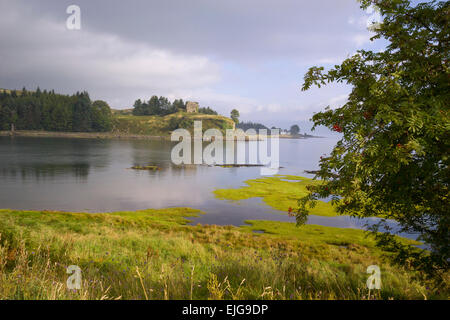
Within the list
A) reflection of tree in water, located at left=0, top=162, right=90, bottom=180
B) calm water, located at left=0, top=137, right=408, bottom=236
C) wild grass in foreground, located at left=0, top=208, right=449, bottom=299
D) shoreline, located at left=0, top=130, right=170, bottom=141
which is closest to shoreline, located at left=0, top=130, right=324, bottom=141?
shoreline, located at left=0, top=130, right=170, bottom=141

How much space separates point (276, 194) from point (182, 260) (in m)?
35.3

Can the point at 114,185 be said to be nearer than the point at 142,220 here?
No

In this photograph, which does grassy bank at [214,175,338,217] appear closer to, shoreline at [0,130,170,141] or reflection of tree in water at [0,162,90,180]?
reflection of tree in water at [0,162,90,180]

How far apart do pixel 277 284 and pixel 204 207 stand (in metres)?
32.7

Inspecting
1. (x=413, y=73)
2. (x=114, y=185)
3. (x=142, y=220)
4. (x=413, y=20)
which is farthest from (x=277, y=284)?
(x=114, y=185)

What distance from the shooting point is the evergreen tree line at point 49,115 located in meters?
160

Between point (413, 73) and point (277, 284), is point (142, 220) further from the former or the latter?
point (413, 73)

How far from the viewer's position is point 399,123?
470 centimetres

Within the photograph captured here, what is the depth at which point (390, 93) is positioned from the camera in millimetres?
5250

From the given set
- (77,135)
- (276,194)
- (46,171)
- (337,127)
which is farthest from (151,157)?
(77,135)

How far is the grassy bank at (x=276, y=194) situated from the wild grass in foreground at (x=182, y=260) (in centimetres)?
867

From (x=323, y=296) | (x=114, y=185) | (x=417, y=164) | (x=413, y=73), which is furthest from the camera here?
(x=114, y=185)
